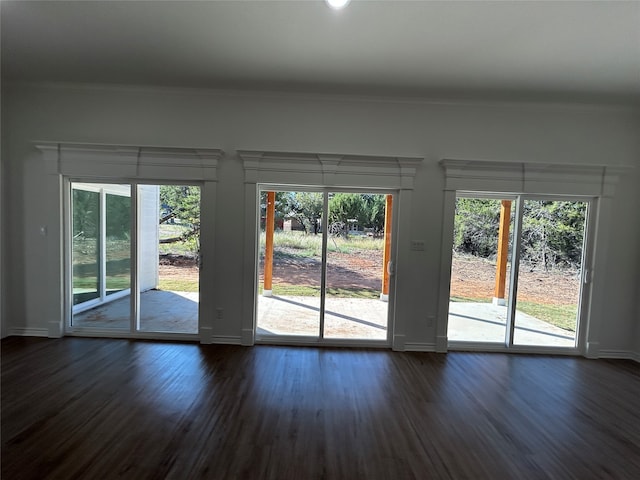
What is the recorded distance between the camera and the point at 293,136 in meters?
3.64

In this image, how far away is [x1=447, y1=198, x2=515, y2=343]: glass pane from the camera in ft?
12.5

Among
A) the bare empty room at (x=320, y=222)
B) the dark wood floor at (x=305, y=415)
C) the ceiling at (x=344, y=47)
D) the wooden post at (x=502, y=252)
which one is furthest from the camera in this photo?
the wooden post at (x=502, y=252)

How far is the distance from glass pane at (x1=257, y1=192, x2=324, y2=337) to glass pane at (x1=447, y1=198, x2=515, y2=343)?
5.79 feet

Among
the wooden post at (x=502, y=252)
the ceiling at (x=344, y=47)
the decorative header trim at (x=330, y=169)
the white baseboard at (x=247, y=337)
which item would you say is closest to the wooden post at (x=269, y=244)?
the decorative header trim at (x=330, y=169)

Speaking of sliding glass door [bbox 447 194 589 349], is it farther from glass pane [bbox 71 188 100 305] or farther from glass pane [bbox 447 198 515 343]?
glass pane [bbox 71 188 100 305]

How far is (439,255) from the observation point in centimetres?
372

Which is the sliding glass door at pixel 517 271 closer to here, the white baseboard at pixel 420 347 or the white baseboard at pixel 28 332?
the white baseboard at pixel 420 347

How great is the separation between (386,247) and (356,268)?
18.4 inches

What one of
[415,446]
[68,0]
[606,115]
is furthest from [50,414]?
[606,115]

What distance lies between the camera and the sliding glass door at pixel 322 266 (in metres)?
3.80

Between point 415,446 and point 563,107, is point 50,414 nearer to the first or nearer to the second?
point 415,446

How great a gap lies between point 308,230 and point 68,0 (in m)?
2.87

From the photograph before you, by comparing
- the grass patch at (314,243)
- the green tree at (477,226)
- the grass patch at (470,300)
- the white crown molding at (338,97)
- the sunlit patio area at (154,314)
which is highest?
the white crown molding at (338,97)

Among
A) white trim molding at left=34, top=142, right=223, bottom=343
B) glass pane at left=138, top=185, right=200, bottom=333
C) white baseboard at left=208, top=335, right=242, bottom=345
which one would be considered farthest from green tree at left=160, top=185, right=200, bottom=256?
white baseboard at left=208, top=335, right=242, bottom=345
